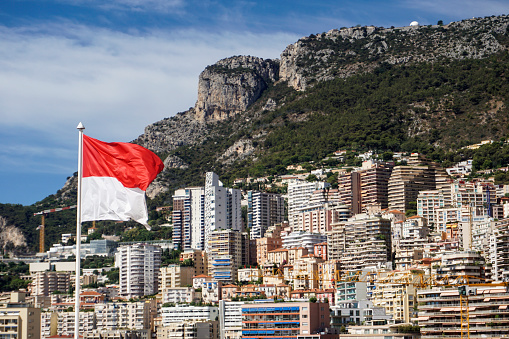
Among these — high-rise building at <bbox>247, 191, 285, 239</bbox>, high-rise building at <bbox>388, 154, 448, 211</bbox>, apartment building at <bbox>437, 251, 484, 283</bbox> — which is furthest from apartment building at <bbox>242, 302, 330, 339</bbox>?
high-rise building at <bbox>247, 191, 285, 239</bbox>

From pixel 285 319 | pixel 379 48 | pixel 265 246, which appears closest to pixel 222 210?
pixel 265 246

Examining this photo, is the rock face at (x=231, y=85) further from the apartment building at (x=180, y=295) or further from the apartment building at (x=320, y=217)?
the apartment building at (x=180, y=295)

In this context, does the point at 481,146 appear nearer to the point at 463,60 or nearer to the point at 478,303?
the point at 463,60

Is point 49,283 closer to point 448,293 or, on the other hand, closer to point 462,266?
point 462,266

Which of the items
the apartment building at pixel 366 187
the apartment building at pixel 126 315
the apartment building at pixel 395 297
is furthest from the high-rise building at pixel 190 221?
the apartment building at pixel 395 297

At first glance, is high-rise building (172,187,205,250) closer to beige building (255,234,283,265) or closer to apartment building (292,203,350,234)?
beige building (255,234,283,265)

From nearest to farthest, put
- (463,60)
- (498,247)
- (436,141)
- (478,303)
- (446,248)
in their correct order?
(478,303), (498,247), (446,248), (436,141), (463,60)

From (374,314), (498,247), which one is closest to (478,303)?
(374,314)
